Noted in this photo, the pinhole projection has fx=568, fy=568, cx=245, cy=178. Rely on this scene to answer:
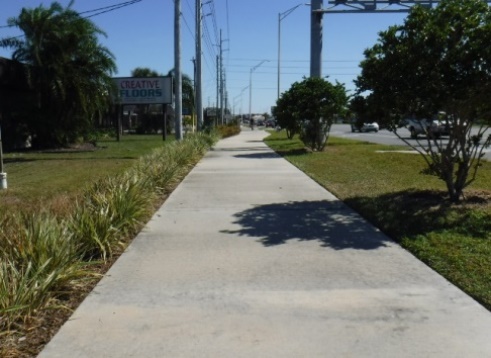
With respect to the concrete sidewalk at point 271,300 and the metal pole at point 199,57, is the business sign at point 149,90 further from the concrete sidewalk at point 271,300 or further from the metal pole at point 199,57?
the concrete sidewalk at point 271,300

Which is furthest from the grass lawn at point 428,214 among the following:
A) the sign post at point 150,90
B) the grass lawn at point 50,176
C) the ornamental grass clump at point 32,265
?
the sign post at point 150,90

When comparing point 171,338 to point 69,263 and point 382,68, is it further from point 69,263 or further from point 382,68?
point 382,68

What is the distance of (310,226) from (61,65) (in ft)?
58.9

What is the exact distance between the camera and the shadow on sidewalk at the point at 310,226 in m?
6.68

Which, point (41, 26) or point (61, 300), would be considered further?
point (41, 26)

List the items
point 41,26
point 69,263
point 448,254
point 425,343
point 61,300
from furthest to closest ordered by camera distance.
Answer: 1. point 41,26
2. point 448,254
3. point 69,263
4. point 61,300
5. point 425,343

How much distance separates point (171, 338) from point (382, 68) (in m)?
5.71

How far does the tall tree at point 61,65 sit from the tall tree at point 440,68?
16.8m

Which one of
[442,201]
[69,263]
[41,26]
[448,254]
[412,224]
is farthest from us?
[41,26]

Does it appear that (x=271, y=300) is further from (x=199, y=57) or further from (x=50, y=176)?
(x=199, y=57)

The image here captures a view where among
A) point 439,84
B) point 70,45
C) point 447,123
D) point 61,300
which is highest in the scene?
point 70,45

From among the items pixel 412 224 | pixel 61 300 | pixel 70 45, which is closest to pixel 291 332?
pixel 61 300

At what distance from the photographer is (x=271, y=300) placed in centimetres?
462

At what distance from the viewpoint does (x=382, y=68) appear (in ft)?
27.1
